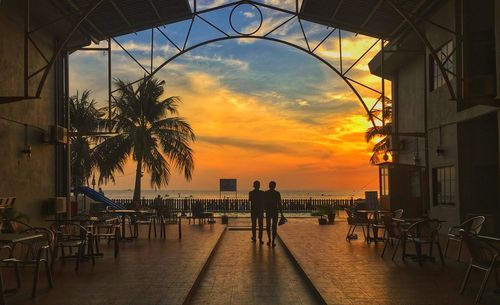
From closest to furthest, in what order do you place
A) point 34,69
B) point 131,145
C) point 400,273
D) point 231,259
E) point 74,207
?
point 400,273 < point 231,259 < point 34,69 < point 74,207 < point 131,145

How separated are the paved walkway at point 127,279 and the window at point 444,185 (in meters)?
7.91

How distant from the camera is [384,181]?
68.0 feet

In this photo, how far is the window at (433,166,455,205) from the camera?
16641 millimetres

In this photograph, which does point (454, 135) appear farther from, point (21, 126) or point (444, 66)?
point (21, 126)

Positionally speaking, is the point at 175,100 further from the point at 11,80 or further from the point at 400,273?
the point at 400,273

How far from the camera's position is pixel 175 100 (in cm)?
3481

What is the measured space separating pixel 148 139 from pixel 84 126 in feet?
12.7

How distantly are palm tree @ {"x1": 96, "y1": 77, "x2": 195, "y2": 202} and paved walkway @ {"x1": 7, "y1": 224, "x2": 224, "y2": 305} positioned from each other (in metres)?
20.6

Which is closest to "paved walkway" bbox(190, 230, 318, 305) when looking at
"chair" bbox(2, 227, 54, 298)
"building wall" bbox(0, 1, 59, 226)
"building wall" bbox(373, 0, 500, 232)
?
"chair" bbox(2, 227, 54, 298)

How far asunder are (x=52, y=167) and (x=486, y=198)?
1225 cm

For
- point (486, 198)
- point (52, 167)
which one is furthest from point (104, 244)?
point (486, 198)

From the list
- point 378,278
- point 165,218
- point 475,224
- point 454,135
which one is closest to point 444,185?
point 454,135

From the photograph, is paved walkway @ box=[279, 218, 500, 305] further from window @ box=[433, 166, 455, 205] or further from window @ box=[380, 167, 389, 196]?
window @ box=[380, 167, 389, 196]

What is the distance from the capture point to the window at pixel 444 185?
16.6 meters
